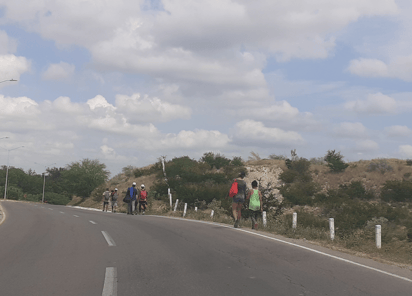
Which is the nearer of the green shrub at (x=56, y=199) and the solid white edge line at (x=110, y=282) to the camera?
the solid white edge line at (x=110, y=282)

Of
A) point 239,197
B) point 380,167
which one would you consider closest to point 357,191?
point 380,167

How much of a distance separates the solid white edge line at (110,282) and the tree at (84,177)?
56.1 metres

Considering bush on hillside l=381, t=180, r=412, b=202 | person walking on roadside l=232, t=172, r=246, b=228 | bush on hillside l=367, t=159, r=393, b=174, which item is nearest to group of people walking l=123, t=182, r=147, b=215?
person walking on roadside l=232, t=172, r=246, b=228

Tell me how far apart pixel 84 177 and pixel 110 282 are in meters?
58.3

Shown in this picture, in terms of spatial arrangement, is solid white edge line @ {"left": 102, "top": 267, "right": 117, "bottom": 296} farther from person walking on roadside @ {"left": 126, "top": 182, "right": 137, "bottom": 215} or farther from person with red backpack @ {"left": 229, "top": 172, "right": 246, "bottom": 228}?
person walking on roadside @ {"left": 126, "top": 182, "right": 137, "bottom": 215}

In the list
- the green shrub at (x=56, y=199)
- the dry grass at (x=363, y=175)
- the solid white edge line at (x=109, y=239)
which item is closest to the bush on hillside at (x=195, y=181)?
the dry grass at (x=363, y=175)

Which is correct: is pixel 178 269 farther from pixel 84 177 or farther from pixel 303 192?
pixel 84 177

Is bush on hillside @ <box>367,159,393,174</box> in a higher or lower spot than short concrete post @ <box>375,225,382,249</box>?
higher

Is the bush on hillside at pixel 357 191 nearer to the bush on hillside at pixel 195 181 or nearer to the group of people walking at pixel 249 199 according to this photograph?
the bush on hillside at pixel 195 181

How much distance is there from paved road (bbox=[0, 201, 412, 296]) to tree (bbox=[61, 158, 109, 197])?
51059 mm

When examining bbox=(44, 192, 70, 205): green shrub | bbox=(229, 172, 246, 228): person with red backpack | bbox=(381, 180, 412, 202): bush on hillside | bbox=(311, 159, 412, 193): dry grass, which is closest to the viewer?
bbox=(229, 172, 246, 228): person with red backpack

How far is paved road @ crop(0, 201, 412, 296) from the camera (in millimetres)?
5984

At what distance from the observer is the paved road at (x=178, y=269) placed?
236 inches

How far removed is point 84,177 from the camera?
61844 mm
